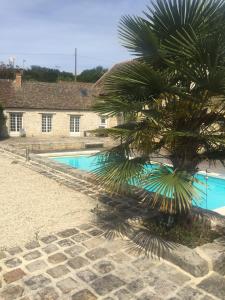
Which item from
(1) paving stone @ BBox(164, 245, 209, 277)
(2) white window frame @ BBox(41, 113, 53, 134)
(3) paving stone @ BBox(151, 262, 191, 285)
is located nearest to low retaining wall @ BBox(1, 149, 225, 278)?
(1) paving stone @ BBox(164, 245, 209, 277)

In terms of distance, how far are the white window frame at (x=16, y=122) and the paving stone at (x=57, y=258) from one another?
22.5 m

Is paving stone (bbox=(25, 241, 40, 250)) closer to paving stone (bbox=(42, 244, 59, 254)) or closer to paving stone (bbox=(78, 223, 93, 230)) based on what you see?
paving stone (bbox=(42, 244, 59, 254))

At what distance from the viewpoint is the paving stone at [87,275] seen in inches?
160

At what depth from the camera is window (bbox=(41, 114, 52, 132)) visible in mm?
27078

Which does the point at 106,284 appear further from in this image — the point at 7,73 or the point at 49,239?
the point at 7,73

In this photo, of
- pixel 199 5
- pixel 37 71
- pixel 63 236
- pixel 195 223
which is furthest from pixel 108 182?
pixel 37 71

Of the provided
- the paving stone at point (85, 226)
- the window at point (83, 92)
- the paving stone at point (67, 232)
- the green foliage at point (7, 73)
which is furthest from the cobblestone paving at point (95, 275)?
the green foliage at point (7, 73)

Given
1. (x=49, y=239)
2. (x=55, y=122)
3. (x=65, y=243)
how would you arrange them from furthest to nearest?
1. (x=55, y=122)
2. (x=49, y=239)
3. (x=65, y=243)

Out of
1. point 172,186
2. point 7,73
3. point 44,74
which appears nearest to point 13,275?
point 172,186

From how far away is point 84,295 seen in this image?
3730 millimetres

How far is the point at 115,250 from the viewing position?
4852mm

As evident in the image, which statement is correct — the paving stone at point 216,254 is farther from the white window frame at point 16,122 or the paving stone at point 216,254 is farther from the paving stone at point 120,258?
the white window frame at point 16,122

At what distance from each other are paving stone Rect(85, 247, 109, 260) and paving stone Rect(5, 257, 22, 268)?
100cm

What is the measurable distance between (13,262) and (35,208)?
253 centimetres
